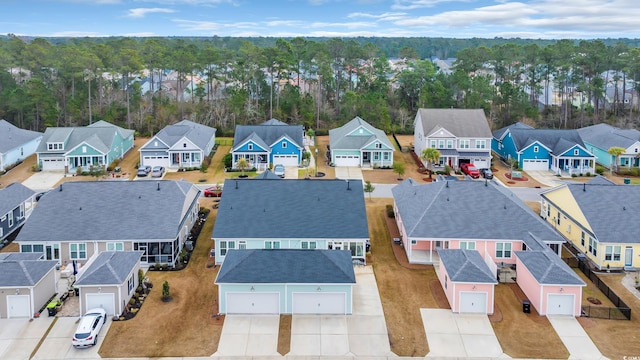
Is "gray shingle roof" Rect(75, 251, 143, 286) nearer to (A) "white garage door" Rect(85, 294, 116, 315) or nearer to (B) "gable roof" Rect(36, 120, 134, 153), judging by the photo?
(A) "white garage door" Rect(85, 294, 116, 315)

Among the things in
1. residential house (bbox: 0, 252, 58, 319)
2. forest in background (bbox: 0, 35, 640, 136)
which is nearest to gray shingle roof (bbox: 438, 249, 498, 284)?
residential house (bbox: 0, 252, 58, 319)

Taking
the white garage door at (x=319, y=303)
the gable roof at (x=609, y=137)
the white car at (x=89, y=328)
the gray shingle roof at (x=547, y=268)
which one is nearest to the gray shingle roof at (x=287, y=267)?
the white garage door at (x=319, y=303)

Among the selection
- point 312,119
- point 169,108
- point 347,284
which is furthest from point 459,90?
point 347,284

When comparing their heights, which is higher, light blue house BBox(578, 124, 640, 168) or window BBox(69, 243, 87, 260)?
light blue house BBox(578, 124, 640, 168)

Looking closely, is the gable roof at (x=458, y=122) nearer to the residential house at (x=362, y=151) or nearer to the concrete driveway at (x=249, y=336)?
the residential house at (x=362, y=151)

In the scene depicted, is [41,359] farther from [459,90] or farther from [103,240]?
[459,90]

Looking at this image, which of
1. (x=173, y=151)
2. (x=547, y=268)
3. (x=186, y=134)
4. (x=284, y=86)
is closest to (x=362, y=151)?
(x=186, y=134)

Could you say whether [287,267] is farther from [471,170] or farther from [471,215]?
[471,170]

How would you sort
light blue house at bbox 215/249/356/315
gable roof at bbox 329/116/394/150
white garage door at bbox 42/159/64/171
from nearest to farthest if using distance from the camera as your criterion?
light blue house at bbox 215/249/356/315
white garage door at bbox 42/159/64/171
gable roof at bbox 329/116/394/150
